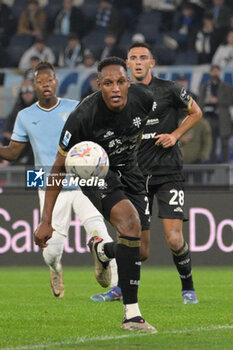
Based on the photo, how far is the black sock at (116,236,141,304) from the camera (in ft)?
19.9

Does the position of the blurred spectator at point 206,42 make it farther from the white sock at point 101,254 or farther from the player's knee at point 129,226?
the player's knee at point 129,226

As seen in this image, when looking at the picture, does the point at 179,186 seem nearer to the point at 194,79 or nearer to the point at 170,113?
the point at 170,113

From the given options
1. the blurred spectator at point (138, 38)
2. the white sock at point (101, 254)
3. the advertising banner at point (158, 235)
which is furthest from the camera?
the blurred spectator at point (138, 38)

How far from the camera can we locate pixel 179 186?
28.4 ft

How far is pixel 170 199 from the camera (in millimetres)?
8547

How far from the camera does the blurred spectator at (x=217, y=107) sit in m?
15.4

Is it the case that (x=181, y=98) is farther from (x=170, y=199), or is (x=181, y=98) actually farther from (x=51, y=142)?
(x=51, y=142)

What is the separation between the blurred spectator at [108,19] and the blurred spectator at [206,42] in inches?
82.1

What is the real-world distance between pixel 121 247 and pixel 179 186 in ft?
8.49

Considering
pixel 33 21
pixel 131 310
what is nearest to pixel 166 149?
pixel 131 310

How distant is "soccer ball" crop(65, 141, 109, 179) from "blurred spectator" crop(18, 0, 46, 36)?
15.1 metres

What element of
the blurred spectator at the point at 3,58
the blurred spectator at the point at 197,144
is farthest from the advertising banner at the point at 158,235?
the blurred spectator at the point at 3,58

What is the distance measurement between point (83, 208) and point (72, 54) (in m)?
10.4

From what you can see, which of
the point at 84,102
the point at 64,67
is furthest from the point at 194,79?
the point at 84,102
